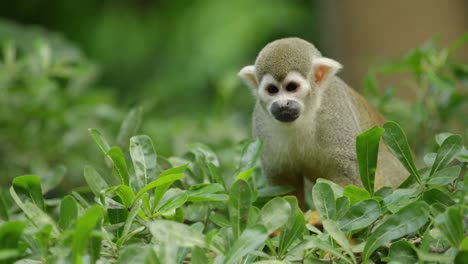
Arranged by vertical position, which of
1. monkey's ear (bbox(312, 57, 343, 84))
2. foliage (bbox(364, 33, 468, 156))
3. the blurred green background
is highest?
monkey's ear (bbox(312, 57, 343, 84))

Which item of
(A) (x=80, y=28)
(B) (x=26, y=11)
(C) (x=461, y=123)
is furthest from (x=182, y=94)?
(C) (x=461, y=123)

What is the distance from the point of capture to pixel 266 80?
292 cm

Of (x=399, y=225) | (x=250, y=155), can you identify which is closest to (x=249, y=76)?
(x=250, y=155)

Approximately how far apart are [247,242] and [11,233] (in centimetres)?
55

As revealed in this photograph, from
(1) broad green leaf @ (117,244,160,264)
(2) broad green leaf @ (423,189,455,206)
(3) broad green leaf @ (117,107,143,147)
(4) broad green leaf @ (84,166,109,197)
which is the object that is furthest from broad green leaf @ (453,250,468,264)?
(3) broad green leaf @ (117,107,143,147)

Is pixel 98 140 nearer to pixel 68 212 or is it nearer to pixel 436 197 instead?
pixel 68 212

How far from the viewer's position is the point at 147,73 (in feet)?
26.6

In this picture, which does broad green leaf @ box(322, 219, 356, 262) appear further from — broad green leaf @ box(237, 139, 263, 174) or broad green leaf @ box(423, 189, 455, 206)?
broad green leaf @ box(237, 139, 263, 174)

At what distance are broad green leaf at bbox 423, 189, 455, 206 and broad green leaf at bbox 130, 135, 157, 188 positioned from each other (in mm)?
788

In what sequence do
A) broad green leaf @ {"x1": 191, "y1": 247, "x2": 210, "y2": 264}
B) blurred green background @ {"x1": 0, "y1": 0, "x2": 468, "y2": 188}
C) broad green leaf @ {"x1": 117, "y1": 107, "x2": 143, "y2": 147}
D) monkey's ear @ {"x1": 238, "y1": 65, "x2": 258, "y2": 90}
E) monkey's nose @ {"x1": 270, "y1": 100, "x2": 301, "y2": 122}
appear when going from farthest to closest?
blurred green background @ {"x1": 0, "y1": 0, "x2": 468, "y2": 188} < monkey's ear @ {"x1": 238, "y1": 65, "x2": 258, "y2": 90} < monkey's nose @ {"x1": 270, "y1": 100, "x2": 301, "y2": 122} < broad green leaf @ {"x1": 117, "y1": 107, "x2": 143, "y2": 147} < broad green leaf @ {"x1": 191, "y1": 247, "x2": 210, "y2": 264}

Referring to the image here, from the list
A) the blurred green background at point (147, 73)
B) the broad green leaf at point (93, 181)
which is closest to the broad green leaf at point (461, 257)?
the broad green leaf at point (93, 181)

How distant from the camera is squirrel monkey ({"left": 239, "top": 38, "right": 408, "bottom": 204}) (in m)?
2.88

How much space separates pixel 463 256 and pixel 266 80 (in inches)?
59.8

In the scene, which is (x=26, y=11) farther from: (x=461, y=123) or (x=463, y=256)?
(x=463, y=256)
